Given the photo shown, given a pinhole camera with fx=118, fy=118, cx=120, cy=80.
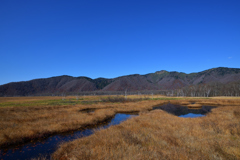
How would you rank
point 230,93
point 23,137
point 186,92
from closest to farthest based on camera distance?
point 23,137, point 230,93, point 186,92

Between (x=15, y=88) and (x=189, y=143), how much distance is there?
263 m

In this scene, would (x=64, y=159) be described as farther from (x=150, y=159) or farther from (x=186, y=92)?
(x=186, y=92)

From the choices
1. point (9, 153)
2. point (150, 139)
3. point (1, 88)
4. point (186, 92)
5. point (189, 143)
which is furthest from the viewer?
point (1, 88)

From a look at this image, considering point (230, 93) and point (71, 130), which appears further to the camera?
point (230, 93)

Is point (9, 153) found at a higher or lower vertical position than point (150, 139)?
lower

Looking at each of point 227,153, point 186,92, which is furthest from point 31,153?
point 186,92

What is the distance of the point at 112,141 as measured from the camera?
734cm

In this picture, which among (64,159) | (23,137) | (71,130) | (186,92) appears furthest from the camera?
(186,92)

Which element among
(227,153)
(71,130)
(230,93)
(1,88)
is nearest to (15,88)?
Result: (1,88)

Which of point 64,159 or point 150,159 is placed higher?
point 150,159

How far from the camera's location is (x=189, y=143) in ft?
23.0

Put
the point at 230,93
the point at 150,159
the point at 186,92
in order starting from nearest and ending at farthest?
the point at 150,159, the point at 230,93, the point at 186,92

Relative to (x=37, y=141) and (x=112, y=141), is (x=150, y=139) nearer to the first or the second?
(x=112, y=141)

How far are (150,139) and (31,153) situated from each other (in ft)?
27.5
